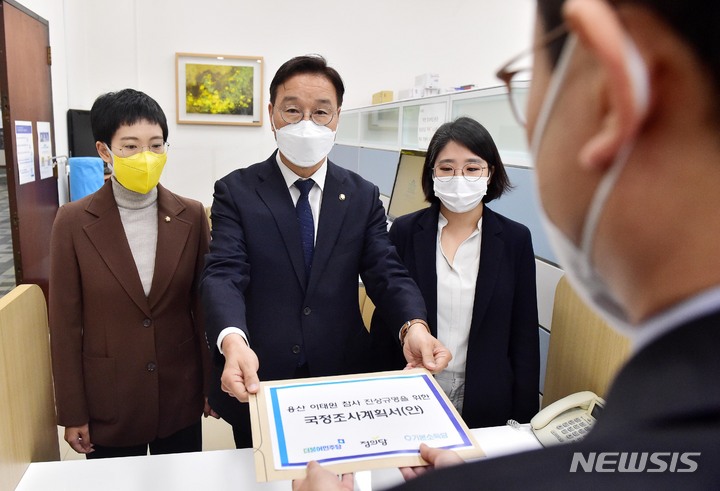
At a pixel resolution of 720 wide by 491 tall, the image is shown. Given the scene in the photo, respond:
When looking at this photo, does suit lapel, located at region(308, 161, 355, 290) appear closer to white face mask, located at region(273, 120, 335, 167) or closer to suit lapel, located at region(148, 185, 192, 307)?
white face mask, located at region(273, 120, 335, 167)

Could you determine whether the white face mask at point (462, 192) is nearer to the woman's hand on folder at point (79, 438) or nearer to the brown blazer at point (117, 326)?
the brown blazer at point (117, 326)

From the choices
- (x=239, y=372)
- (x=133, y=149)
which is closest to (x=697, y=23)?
(x=239, y=372)

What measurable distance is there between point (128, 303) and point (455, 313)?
3.26ft

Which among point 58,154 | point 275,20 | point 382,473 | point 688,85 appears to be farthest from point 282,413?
point 275,20

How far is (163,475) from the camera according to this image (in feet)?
3.67

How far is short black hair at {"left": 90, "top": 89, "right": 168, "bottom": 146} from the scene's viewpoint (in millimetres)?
1582

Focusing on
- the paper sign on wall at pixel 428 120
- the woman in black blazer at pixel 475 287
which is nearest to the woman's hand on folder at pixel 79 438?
the woman in black blazer at pixel 475 287

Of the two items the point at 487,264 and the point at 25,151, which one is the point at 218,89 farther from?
the point at 487,264

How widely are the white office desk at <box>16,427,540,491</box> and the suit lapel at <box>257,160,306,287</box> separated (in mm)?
499

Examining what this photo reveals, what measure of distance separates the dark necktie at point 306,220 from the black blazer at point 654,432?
1140 mm

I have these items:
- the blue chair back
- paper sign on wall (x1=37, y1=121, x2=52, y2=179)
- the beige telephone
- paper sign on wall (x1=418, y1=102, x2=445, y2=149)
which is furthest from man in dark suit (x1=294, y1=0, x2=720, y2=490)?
the blue chair back

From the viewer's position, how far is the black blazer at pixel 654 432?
0.30 m

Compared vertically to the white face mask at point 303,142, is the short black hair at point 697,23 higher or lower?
higher

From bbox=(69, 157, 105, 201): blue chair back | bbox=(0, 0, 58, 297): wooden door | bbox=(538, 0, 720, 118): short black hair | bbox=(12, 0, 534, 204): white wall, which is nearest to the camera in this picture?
bbox=(538, 0, 720, 118): short black hair
